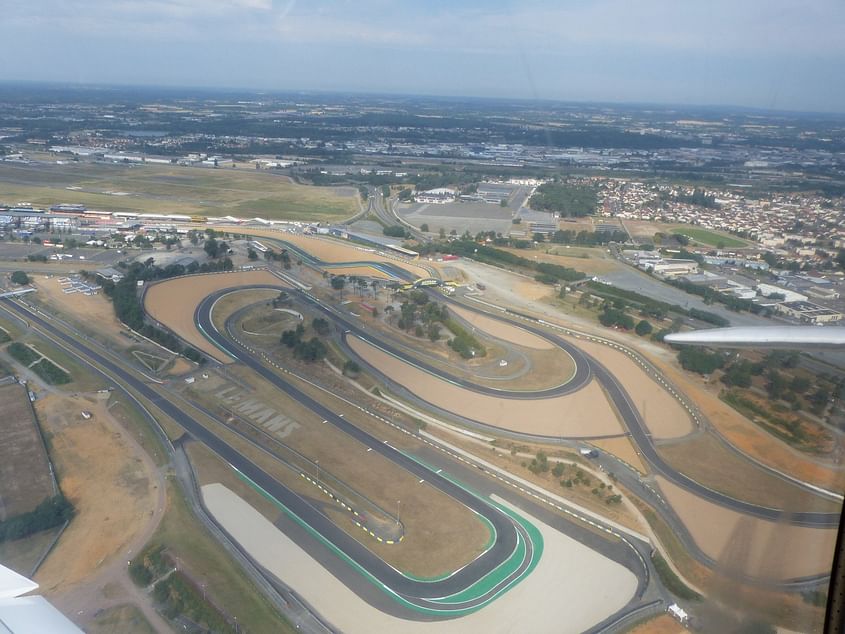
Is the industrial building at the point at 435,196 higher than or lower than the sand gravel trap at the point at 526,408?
higher

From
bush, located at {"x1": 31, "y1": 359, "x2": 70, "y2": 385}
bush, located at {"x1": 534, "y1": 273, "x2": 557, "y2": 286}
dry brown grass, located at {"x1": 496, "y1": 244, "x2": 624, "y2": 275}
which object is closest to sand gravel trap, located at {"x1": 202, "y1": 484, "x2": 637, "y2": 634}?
bush, located at {"x1": 31, "y1": 359, "x2": 70, "y2": 385}

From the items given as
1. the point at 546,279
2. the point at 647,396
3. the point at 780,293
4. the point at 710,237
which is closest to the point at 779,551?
the point at 647,396

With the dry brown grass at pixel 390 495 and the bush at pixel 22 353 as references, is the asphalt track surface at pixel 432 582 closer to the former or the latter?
the dry brown grass at pixel 390 495

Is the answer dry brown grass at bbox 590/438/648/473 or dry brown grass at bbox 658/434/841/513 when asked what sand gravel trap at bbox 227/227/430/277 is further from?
dry brown grass at bbox 658/434/841/513

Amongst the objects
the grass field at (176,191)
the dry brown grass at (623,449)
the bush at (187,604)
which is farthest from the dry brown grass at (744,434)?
the grass field at (176,191)

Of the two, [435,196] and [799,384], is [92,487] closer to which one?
[799,384]

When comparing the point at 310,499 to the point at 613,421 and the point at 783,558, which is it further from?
the point at 783,558
